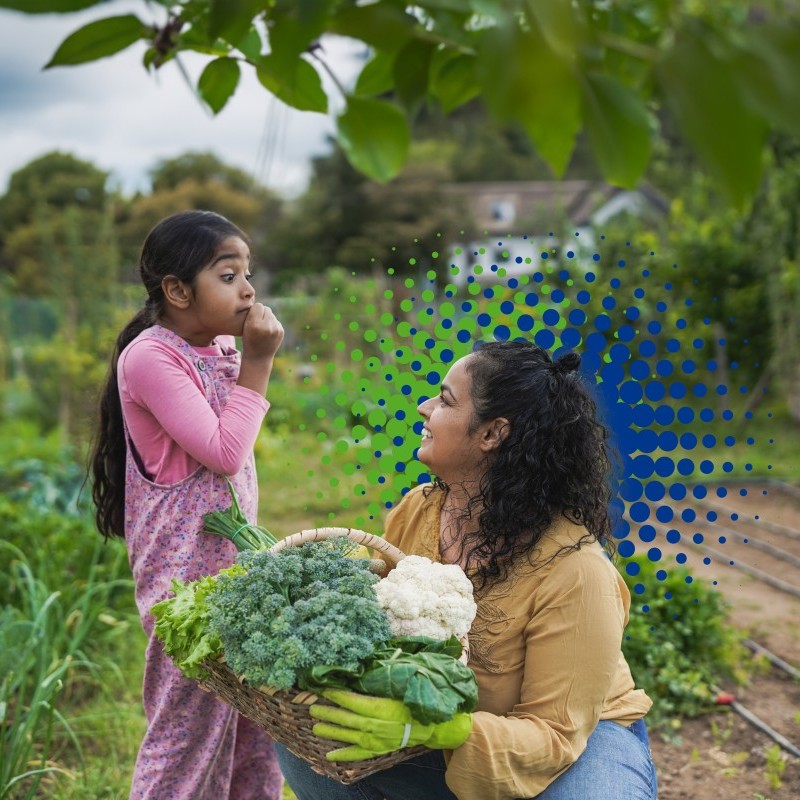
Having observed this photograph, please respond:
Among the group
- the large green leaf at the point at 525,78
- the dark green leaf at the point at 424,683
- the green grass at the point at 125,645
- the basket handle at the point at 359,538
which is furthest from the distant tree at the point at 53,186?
the large green leaf at the point at 525,78

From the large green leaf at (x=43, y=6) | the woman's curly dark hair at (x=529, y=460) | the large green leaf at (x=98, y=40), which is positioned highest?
the large green leaf at (x=43, y=6)

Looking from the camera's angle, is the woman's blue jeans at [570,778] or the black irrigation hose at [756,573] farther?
the black irrigation hose at [756,573]

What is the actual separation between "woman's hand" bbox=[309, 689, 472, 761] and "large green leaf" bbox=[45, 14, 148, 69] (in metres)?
0.99

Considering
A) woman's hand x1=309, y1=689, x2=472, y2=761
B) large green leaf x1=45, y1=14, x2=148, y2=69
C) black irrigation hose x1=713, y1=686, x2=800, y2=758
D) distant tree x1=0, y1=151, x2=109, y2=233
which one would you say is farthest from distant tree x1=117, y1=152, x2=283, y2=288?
large green leaf x1=45, y1=14, x2=148, y2=69

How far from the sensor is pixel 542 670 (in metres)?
1.65

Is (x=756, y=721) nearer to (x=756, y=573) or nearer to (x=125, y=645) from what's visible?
(x=756, y=573)

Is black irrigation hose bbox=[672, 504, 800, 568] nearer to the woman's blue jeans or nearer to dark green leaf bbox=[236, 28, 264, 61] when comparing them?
the woman's blue jeans

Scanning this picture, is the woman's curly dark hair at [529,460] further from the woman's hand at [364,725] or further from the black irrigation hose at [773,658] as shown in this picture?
the black irrigation hose at [773,658]

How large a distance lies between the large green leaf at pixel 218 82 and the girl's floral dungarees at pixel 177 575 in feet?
3.13

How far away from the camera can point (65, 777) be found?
2.75 metres

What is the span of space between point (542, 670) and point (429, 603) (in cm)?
30

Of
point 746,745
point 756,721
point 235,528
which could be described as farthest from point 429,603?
point 756,721

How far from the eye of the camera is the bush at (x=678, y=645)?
325cm

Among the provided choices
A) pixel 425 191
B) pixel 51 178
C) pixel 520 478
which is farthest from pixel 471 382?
pixel 51 178
